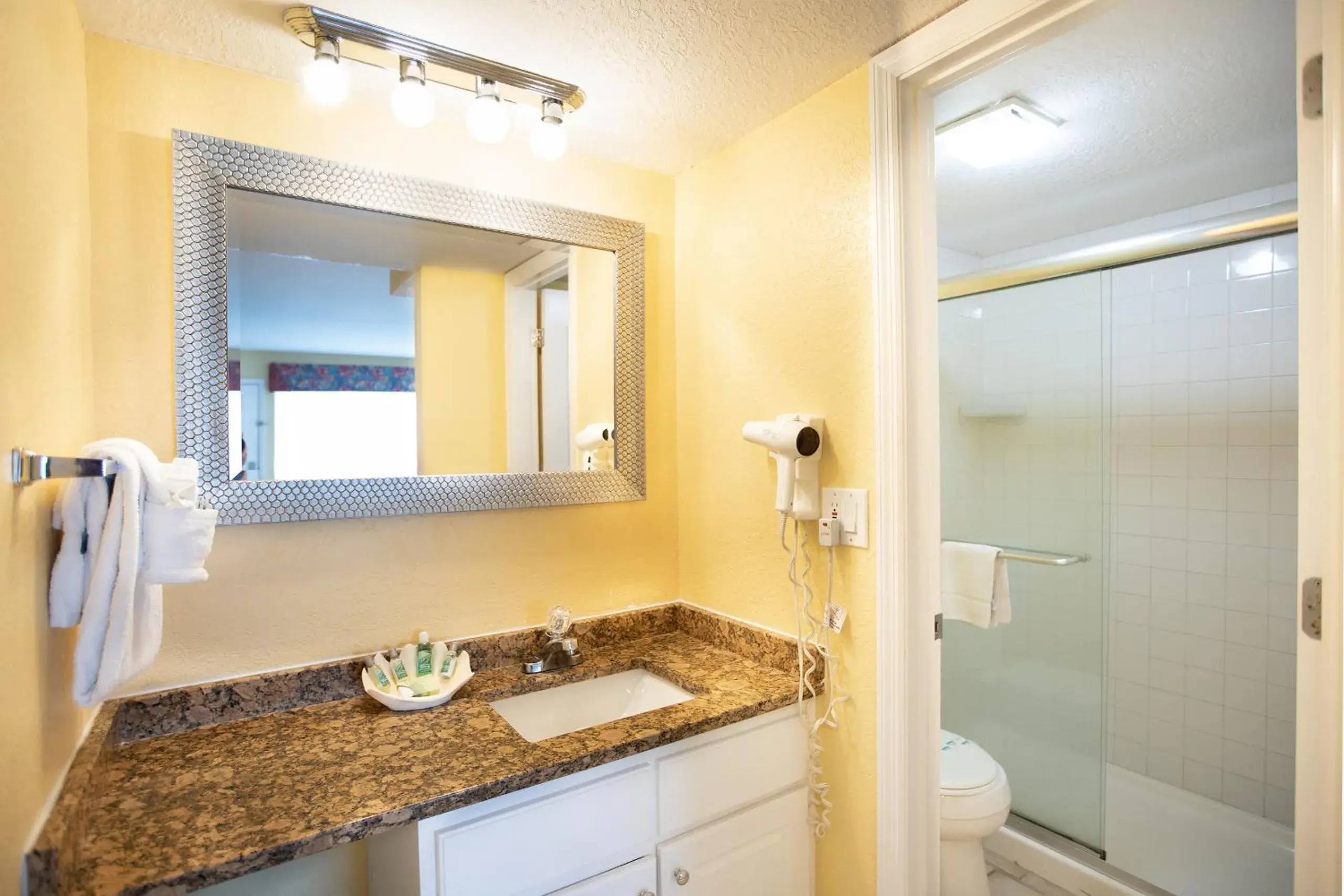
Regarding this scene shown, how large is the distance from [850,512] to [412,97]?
1222 mm

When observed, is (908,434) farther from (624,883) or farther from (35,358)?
(35,358)

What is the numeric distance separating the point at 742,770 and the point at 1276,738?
2088 millimetres

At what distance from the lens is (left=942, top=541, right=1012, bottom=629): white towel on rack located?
86.8 inches

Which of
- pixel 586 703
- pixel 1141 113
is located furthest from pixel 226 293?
pixel 1141 113

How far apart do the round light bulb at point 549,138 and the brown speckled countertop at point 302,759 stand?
1.14m

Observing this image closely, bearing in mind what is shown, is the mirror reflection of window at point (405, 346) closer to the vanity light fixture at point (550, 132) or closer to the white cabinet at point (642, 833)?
the vanity light fixture at point (550, 132)

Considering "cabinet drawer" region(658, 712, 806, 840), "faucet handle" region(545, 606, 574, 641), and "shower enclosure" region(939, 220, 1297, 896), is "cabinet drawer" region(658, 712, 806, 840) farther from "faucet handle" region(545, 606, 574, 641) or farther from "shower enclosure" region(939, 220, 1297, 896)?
"shower enclosure" region(939, 220, 1297, 896)

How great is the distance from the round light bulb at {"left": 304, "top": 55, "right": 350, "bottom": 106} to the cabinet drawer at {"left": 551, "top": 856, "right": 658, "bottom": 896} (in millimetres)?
1491

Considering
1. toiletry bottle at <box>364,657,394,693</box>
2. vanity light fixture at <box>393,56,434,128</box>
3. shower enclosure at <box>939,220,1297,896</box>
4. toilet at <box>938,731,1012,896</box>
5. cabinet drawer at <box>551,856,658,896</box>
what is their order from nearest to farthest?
cabinet drawer at <box>551,856,658,896</box> < vanity light fixture at <box>393,56,434,128</box> < toiletry bottle at <box>364,657,394,693</box> < toilet at <box>938,731,1012,896</box> < shower enclosure at <box>939,220,1297,896</box>

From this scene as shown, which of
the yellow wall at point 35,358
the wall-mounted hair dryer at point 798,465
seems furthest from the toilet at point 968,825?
the yellow wall at point 35,358

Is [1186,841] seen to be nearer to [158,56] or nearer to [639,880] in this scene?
[639,880]

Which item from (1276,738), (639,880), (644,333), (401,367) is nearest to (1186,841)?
(1276,738)

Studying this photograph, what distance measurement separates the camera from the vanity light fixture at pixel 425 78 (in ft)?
3.90

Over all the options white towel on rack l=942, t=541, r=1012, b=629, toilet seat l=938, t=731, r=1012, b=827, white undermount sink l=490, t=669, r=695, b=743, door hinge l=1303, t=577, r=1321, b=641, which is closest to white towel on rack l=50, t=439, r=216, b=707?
white undermount sink l=490, t=669, r=695, b=743
